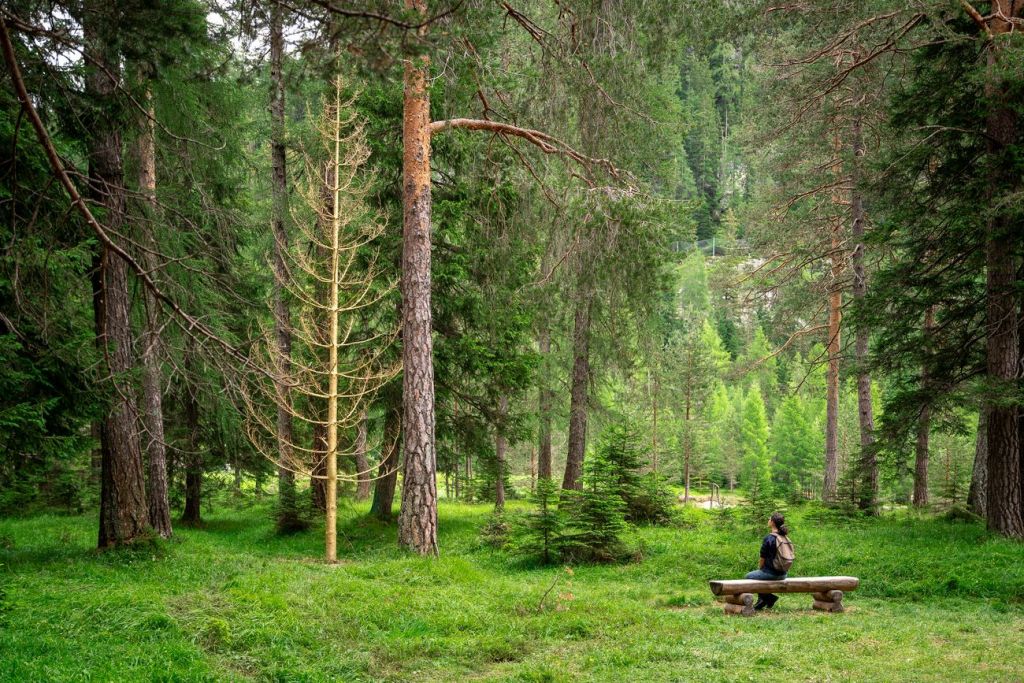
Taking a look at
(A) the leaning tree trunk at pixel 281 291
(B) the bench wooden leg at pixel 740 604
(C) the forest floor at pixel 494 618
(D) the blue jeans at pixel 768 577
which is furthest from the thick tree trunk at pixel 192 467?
(D) the blue jeans at pixel 768 577

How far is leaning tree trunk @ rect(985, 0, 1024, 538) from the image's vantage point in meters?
12.1

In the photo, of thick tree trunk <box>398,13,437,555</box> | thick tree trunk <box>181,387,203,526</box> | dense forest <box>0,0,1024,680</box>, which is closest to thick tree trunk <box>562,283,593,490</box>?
dense forest <box>0,0,1024,680</box>

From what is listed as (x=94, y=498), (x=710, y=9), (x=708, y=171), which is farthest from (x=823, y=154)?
(x=708, y=171)

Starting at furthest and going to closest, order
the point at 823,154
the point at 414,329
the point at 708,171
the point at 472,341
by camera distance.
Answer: the point at 708,171 → the point at 823,154 → the point at 472,341 → the point at 414,329

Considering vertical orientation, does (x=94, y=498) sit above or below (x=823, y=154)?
below

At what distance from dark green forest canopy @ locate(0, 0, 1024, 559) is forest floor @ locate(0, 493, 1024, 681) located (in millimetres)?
1328

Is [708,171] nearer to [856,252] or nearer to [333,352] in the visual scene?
[856,252]

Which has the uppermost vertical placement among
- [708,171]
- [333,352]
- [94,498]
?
[708,171]

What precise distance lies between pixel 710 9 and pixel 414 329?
25.6ft

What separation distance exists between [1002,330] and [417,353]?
948cm

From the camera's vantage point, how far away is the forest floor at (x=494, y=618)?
6.68 m

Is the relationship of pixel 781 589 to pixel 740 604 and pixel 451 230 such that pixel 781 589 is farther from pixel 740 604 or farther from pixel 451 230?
pixel 451 230

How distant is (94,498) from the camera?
818 inches

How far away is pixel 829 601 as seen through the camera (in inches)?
393
